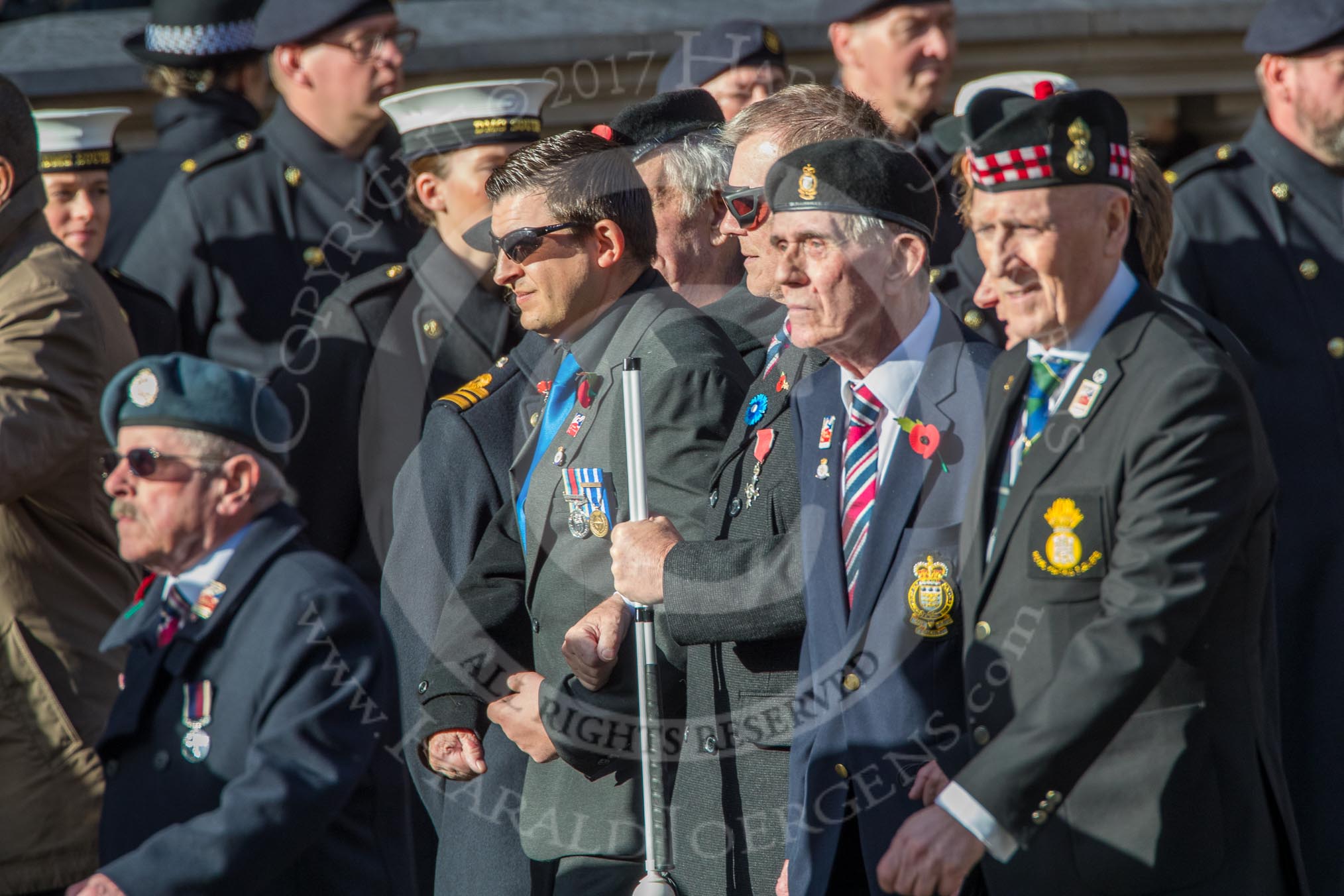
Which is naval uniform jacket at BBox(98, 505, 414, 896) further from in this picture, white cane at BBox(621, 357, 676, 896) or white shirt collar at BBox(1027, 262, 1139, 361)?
white shirt collar at BBox(1027, 262, 1139, 361)

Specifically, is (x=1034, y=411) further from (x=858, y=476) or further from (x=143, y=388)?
(x=143, y=388)

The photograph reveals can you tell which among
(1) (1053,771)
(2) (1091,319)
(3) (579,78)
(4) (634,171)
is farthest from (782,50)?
(1) (1053,771)

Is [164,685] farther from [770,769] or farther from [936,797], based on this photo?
[936,797]

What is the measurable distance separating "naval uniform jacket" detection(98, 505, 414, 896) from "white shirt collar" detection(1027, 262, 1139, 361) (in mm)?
1667

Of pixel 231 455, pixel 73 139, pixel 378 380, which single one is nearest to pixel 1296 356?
pixel 378 380

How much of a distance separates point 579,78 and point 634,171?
124 inches

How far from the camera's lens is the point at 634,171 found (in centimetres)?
446

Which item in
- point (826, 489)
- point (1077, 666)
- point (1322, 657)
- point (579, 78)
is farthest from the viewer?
point (579, 78)

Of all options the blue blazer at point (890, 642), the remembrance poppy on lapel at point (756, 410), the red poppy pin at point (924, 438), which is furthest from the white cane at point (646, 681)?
the red poppy pin at point (924, 438)

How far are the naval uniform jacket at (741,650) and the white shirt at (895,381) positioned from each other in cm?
23

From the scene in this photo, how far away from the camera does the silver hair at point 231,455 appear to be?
425 cm

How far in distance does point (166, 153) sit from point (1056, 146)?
15.2ft

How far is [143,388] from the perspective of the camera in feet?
14.1

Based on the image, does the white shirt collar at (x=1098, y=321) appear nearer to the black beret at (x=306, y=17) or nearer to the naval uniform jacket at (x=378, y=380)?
the naval uniform jacket at (x=378, y=380)
